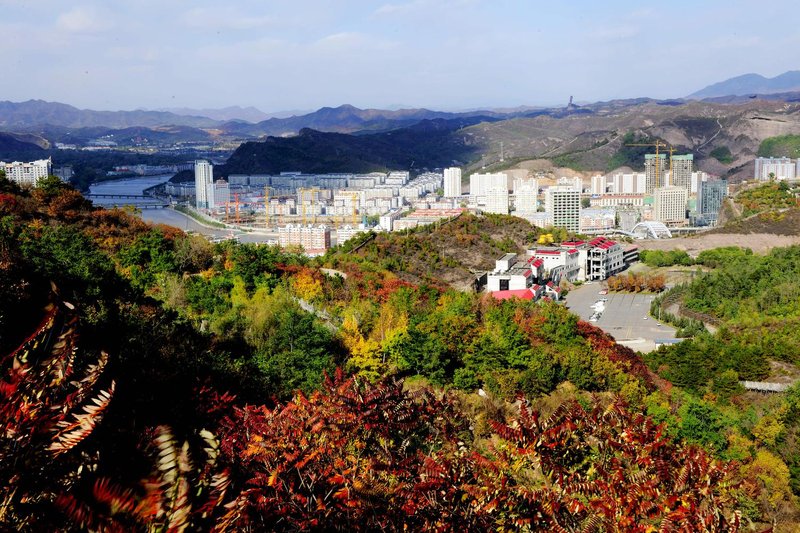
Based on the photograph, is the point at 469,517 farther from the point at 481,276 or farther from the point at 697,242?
the point at 697,242

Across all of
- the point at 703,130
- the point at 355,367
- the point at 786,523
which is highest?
the point at 703,130

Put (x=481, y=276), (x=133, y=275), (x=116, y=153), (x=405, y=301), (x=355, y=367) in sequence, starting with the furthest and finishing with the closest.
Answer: (x=116, y=153) → (x=481, y=276) → (x=405, y=301) → (x=133, y=275) → (x=355, y=367)

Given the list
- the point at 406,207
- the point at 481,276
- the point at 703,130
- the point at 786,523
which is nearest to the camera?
the point at 786,523

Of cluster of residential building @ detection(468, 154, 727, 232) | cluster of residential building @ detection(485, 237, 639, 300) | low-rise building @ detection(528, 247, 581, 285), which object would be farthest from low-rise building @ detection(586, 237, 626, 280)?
cluster of residential building @ detection(468, 154, 727, 232)

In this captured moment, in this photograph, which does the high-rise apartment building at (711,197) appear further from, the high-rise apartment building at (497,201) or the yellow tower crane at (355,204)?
the yellow tower crane at (355,204)

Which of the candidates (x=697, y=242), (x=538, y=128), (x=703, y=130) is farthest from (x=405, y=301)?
(x=538, y=128)

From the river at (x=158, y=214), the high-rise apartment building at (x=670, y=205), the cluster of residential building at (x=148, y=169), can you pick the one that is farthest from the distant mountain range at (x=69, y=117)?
the high-rise apartment building at (x=670, y=205)

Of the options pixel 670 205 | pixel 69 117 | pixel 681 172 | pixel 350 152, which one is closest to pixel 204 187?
pixel 350 152

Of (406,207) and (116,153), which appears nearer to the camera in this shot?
(406,207)
